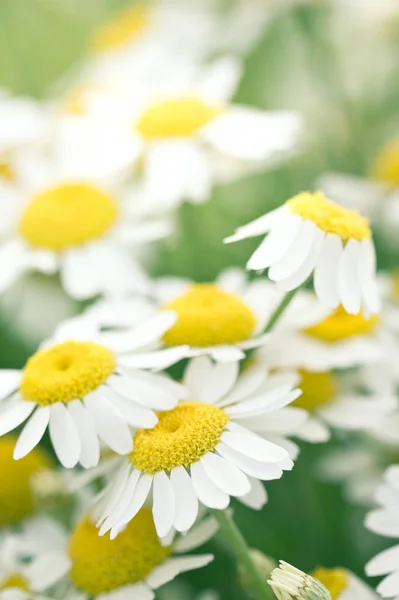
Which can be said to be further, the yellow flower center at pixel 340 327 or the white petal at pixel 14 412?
the yellow flower center at pixel 340 327

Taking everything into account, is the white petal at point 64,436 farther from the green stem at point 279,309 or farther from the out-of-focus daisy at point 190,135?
the out-of-focus daisy at point 190,135

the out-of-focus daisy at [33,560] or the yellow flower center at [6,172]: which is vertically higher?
the yellow flower center at [6,172]

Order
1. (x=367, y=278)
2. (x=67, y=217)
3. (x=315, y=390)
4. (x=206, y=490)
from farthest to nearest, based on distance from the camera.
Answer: (x=67, y=217) < (x=315, y=390) < (x=367, y=278) < (x=206, y=490)

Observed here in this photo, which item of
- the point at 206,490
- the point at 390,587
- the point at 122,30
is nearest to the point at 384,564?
the point at 390,587

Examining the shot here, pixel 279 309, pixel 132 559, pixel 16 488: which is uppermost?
pixel 279 309

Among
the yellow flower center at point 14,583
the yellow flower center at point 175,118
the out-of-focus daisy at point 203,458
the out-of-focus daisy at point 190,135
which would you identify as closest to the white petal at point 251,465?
the out-of-focus daisy at point 203,458

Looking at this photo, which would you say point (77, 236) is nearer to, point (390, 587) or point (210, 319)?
point (210, 319)

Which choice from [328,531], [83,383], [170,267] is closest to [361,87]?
[170,267]
